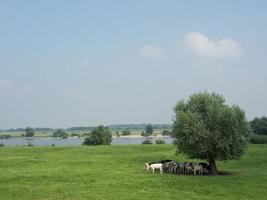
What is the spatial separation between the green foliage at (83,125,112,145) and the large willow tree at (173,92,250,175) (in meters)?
51.7

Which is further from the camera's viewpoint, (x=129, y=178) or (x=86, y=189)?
(x=129, y=178)

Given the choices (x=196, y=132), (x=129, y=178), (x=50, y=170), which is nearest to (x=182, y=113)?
(x=196, y=132)

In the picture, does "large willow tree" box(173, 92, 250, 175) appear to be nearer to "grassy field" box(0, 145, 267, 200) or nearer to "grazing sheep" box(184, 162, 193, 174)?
"grazing sheep" box(184, 162, 193, 174)

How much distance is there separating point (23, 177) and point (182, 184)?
11.2m

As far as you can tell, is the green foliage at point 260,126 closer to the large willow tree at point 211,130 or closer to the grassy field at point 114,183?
the grassy field at point 114,183

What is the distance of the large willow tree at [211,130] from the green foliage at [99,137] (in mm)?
51710

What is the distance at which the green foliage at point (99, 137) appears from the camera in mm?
91619

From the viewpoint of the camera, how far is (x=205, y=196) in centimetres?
2719

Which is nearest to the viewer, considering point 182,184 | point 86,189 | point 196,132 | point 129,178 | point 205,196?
point 205,196

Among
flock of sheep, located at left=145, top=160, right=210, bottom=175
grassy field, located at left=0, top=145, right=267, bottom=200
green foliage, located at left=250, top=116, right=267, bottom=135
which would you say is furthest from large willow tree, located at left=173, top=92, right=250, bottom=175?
green foliage, located at left=250, top=116, right=267, bottom=135

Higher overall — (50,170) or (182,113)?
(182,113)

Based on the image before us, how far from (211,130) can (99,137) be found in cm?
5453

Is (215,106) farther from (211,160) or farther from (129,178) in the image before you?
(129,178)

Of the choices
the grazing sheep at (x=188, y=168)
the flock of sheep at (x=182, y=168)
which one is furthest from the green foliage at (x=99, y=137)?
the grazing sheep at (x=188, y=168)
